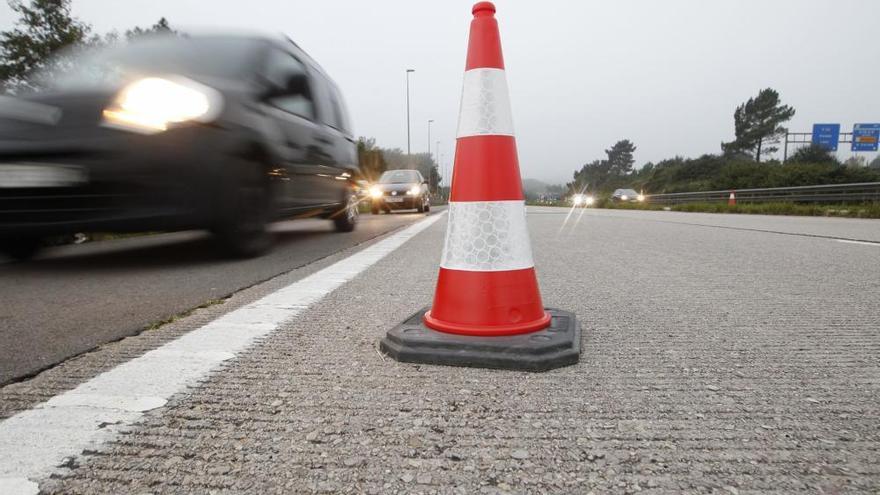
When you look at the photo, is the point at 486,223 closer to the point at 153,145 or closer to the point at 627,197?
the point at 153,145

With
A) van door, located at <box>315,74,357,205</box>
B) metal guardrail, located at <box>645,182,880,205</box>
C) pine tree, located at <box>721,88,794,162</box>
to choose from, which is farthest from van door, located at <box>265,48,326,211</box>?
pine tree, located at <box>721,88,794,162</box>

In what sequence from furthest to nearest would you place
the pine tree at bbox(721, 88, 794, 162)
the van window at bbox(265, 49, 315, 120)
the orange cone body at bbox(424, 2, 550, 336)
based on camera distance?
the pine tree at bbox(721, 88, 794, 162) → the van window at bbox(265, 49, 315, 120) → the orange cone body at bbox(424, 2, 550, 336)

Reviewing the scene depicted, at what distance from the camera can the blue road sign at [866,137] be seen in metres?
36.9

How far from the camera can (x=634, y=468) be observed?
1032 millimetres

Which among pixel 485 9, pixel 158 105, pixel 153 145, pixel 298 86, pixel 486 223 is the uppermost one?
pixel 298 86

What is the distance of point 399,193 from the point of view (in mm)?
17234

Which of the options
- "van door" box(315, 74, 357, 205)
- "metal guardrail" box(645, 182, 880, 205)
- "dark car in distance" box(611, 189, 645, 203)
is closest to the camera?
"van door" box(315, 74, 357, 205)

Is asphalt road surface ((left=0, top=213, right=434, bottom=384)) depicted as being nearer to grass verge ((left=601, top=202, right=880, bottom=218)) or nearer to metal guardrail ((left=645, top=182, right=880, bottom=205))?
grass verge ((left=601, top=202, right=880, bottom=218))

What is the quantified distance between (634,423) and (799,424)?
0.38m

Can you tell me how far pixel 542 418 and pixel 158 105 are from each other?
3494 mm

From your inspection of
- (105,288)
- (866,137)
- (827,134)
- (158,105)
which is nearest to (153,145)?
(158,105)

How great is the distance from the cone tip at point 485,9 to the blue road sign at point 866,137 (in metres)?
46.4

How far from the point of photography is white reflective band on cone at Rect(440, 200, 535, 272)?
1.91 metres

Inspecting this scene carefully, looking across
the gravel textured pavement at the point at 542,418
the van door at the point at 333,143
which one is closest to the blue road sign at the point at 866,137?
the van door at the point at 333,143
